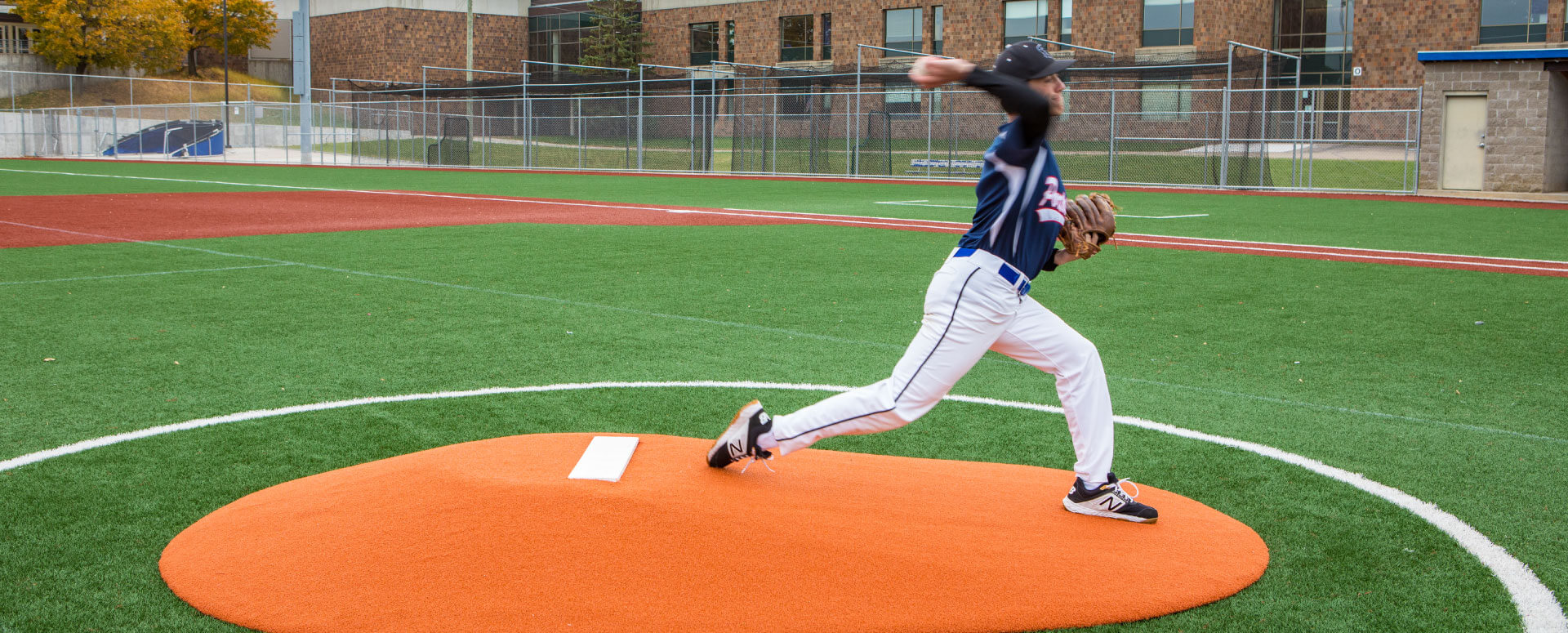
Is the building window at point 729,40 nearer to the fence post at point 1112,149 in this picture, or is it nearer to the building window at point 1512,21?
the fence post at point 1112,149

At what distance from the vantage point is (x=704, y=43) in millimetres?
63531

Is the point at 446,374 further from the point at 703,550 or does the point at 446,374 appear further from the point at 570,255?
the point at 570,255

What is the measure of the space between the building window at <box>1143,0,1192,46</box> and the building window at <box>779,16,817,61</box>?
1703 cm

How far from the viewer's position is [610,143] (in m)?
42.4

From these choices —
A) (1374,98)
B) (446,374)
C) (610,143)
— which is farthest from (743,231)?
(1374,98)

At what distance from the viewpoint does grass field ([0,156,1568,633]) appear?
3.98 m

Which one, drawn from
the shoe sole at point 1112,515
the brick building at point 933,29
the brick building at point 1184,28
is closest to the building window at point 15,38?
the brick building at point 933,29

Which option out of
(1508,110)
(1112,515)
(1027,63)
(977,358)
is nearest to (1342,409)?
(1112,515)

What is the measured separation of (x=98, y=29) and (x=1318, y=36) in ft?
219

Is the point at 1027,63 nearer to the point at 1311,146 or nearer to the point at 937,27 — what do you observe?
the point at 1311,146

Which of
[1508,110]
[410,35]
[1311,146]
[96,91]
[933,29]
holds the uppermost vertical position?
[410,35]

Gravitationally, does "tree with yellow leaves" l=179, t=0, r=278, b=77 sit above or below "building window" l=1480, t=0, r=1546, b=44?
above

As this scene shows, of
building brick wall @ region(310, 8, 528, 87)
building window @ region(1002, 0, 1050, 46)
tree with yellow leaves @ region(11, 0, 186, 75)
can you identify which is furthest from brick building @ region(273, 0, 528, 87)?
building window @ region(1002, 0, 1050, 46)

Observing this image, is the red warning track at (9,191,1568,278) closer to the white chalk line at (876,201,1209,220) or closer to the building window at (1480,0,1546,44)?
the white chalk line at (876,201,1209,220)
